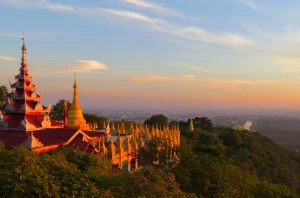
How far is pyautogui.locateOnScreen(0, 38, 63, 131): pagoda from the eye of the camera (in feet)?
92.8

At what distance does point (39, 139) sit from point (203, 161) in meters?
12.5

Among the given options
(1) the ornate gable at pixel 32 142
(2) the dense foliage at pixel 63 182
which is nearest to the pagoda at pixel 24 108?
(1) the ornate gable at pixel 32 142

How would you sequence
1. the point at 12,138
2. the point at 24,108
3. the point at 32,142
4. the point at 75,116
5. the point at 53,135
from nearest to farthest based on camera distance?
the point at 32,142 < the point at 12,138 < the point at 53,135 < the point at 24,108 < the point at 75,116

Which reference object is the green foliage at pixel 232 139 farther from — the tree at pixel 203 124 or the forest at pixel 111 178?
the forest at pixel 111 178

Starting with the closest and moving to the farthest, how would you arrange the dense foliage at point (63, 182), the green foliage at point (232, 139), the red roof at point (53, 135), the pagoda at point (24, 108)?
the dense foliage at point (63, 182) → the red roof at point (53, 135) → the pagoda at point (24, 108) → the green foliage at point (232, 139)

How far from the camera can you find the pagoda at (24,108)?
28273mm

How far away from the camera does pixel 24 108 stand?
1154 inches

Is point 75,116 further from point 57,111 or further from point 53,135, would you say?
point 57,111

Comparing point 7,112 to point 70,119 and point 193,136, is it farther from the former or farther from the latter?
point 193,136

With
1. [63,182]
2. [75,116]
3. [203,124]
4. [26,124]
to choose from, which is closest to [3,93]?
[75,116]

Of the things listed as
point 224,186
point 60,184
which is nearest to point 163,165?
point 224,186

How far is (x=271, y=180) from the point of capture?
174ft

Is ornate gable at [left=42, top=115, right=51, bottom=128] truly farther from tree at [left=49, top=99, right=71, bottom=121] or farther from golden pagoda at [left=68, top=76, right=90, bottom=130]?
tree at [left=49, top=99, right=71, bottom=121]

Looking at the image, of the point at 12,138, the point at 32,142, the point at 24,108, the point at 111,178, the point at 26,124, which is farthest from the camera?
the point at 24,108
